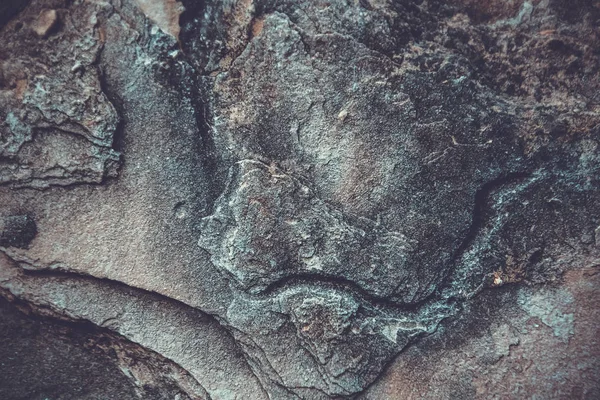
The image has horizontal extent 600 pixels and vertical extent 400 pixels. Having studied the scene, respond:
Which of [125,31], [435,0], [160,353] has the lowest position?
[160,353]

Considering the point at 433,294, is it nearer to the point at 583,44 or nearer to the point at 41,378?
the point at 583,44

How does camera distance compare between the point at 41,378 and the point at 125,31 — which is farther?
the point at 41,378

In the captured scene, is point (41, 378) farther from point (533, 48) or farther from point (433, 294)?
point (533, 48)

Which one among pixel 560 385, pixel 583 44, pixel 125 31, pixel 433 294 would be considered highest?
pixel 125 31

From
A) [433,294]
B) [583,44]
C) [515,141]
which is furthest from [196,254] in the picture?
[583,44]

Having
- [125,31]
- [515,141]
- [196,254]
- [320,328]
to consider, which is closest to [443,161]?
[515,141]

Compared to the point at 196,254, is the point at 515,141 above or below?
below
